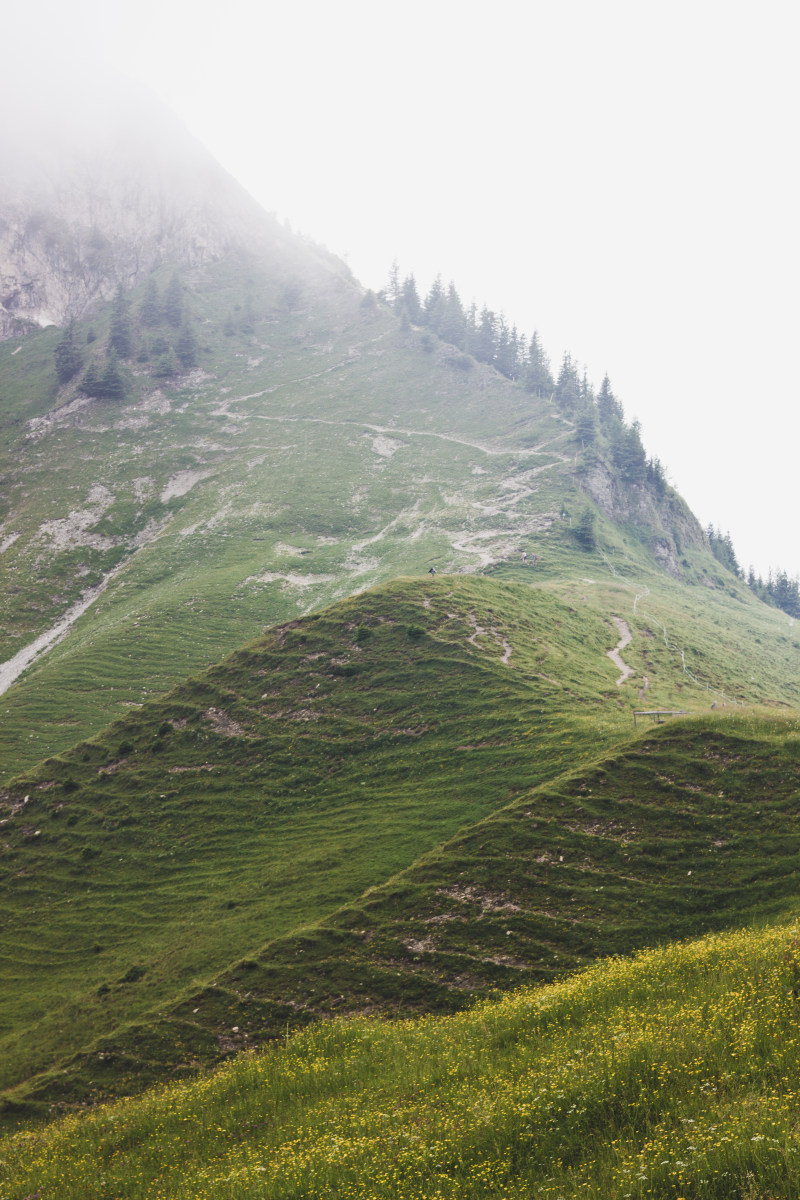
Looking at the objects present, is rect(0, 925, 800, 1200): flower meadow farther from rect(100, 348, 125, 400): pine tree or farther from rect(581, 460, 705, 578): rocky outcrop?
rect(100, 348, 125, 400): pine tree

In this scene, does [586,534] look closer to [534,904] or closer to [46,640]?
[46,640]

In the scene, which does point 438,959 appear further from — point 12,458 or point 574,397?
point 574,397

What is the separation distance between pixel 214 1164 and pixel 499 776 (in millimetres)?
27237

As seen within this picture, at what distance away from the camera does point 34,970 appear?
122 ft

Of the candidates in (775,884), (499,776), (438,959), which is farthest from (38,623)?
(775,884)

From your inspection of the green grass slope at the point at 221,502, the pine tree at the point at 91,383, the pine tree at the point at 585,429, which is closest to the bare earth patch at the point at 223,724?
the green grass slope at the point at 221,502

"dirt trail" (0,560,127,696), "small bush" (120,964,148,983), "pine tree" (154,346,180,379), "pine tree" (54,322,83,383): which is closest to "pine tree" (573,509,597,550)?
"dirt trail" (0,560,127,696)

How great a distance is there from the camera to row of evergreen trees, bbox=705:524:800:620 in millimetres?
178250

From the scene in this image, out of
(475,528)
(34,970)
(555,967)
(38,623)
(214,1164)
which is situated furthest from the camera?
(475,528)

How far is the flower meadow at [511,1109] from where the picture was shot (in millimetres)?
10203

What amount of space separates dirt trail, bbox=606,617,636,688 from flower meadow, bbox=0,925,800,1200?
1570 inches

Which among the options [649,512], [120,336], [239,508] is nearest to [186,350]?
[120,336]

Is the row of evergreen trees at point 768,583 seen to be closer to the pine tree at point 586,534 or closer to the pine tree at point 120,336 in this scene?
the pine tree at point 586,534

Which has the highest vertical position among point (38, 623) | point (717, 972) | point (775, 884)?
point (717, 972)
